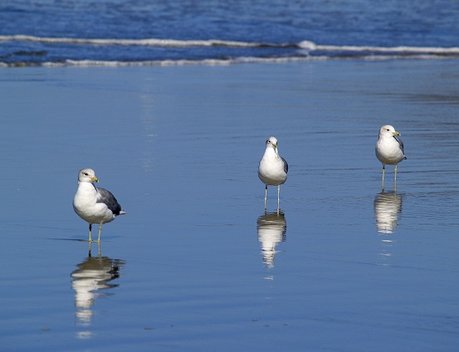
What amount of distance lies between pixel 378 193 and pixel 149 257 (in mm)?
4046

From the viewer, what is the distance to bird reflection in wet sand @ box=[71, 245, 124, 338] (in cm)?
809

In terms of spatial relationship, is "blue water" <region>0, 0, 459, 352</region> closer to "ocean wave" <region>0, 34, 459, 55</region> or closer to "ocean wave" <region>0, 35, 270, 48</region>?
"ocean wave" <region>0, 35, 270, 48</region>

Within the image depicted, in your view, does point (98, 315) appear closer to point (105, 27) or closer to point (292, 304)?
point (292, 304)

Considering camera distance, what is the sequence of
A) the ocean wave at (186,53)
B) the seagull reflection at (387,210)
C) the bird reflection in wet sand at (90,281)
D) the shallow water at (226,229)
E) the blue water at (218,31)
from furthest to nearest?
the blue water at (218,31), the ocean wave at (186,53), the seagull reflection at (387,210), the bird reflection in wet sand at (90,281), the shallow water at (226,229)

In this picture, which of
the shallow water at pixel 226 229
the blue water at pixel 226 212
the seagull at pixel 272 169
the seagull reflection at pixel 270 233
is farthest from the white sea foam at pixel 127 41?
the seagull reflection at pixel 270 233

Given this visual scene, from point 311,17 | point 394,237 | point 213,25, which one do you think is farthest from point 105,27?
point 394,237

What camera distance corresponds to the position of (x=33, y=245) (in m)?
10.2

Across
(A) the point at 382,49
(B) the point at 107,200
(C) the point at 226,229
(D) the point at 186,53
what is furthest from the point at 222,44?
(B) the point at 107,200

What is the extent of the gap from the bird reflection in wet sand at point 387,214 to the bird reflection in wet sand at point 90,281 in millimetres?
2256

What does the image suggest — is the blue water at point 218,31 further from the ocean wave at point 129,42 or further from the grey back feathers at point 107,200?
the grey back feathers at point 107,200

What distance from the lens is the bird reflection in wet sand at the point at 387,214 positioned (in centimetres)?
1047

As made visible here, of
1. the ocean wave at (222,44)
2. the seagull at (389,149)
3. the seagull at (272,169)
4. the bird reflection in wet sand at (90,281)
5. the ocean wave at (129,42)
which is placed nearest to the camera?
the bird reflection in wet sand at (90,281)

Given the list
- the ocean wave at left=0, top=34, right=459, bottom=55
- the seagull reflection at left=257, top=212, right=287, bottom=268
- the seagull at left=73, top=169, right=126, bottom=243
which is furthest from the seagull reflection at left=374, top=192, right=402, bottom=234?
the ocean wave at left=0, top=34, right=459, bottom=55

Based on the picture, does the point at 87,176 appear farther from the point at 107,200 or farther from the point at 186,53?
the point at 186,53
